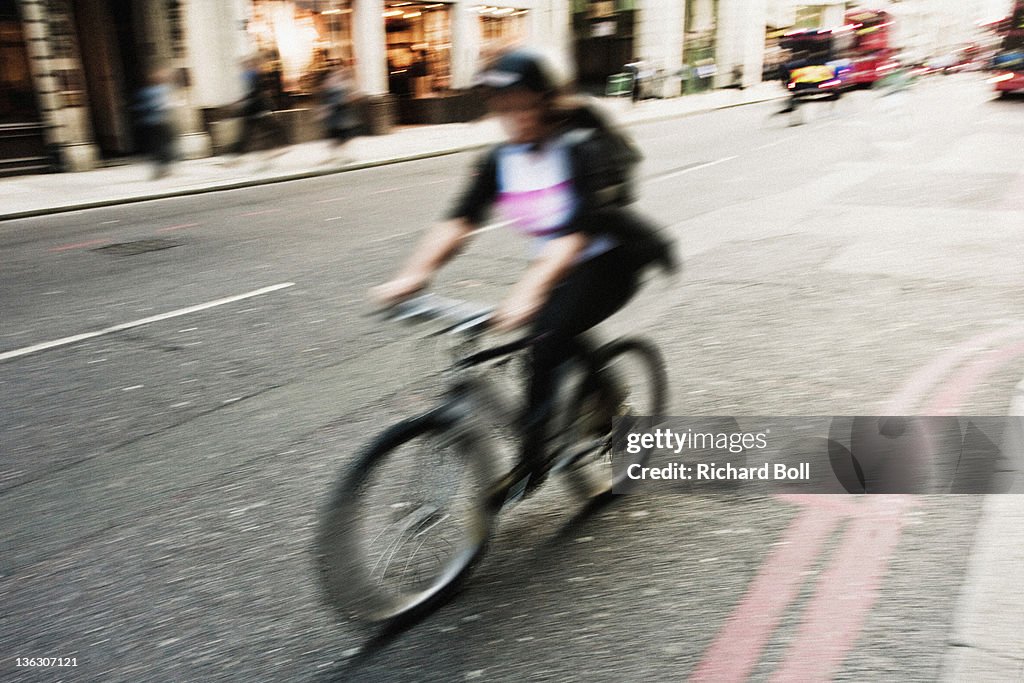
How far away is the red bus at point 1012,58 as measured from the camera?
85.3 feet

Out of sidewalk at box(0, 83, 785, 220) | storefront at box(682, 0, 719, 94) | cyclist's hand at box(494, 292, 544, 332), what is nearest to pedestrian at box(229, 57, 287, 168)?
sidewalk at box(0, 83, 785, 220)

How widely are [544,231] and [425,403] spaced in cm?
193

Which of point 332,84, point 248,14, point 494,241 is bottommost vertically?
point 494,241

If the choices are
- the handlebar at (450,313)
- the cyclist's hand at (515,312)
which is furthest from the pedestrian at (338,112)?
the cyclist's hand at (515,312)

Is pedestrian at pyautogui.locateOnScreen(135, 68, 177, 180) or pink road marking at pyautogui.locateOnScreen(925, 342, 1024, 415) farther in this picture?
pedestrian at pyautogui.locateOnScreen(135, 68, 177, 180)

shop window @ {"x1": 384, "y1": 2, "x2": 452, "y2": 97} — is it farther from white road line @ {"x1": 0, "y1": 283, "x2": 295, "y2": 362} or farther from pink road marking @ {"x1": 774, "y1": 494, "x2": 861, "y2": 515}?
pink road marking @ {"x1": 774, "y1": 494, "x2": 861, "y2": 515}

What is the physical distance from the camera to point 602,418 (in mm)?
3627

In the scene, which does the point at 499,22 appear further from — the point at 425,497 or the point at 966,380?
the point at 425,497

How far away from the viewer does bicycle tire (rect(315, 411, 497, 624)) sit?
8.84 ft

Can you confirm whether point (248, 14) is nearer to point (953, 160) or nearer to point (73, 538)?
point (953, 160)

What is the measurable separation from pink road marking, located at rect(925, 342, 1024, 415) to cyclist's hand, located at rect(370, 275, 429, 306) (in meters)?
2.97

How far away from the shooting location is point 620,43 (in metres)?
38.9

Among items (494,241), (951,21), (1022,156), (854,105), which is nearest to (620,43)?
(854,105)

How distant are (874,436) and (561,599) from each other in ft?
6.88
